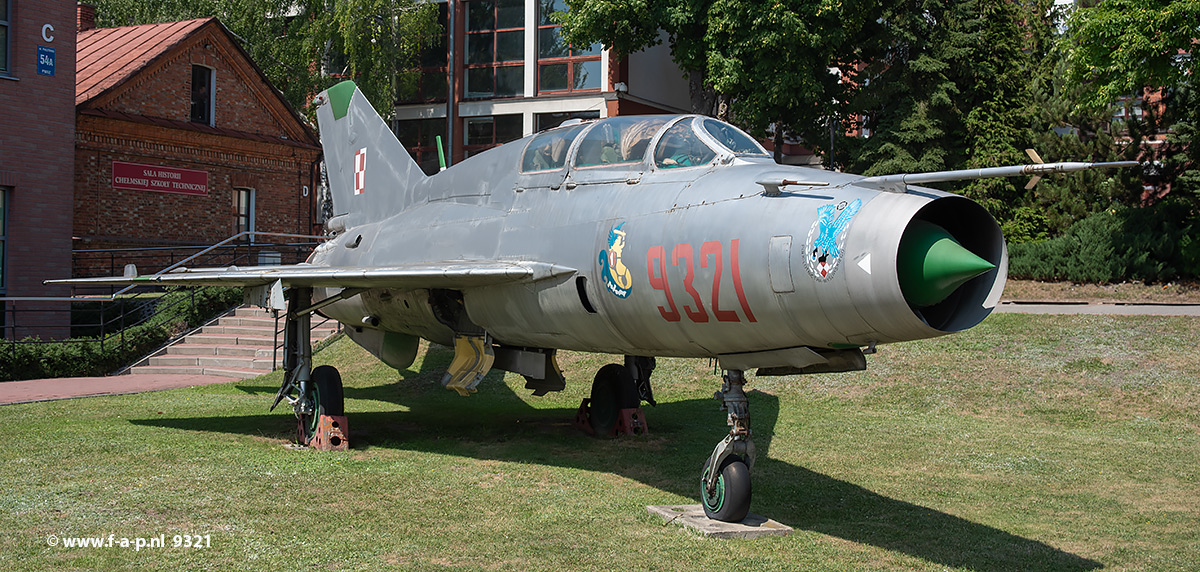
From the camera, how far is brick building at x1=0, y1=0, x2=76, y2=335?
67.3ft

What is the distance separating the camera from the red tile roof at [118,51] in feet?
86.0

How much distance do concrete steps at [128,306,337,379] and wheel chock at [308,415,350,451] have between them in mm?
8165

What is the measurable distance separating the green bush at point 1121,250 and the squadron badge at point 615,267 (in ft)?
58.4

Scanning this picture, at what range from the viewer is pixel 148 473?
9164 millimetres

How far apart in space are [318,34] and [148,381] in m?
23.4

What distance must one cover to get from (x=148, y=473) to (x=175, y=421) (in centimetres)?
385

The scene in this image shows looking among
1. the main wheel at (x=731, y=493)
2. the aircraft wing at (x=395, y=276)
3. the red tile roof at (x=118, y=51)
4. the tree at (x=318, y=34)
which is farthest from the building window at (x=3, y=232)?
the main wheel at (x=731, y=493)

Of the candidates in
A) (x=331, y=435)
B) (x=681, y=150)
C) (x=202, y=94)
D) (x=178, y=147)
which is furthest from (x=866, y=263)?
(x=202, y=94)

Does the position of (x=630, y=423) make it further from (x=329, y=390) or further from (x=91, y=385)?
(x=91, y=385)

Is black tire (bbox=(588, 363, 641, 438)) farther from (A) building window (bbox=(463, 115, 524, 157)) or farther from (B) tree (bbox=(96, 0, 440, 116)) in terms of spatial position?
(B) tree (bbox=(96, 0, 440, 116))

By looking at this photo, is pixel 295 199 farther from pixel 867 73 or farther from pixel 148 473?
pixel 148 473

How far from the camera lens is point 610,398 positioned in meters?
12.3

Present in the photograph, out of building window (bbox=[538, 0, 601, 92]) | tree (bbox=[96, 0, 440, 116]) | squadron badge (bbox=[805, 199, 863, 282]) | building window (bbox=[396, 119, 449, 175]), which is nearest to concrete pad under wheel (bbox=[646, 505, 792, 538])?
squadron badge (bbox=[805, 199, 863, 282])

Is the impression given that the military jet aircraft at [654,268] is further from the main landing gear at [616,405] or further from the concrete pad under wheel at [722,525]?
the concrete pad under wheel at [722,525]
